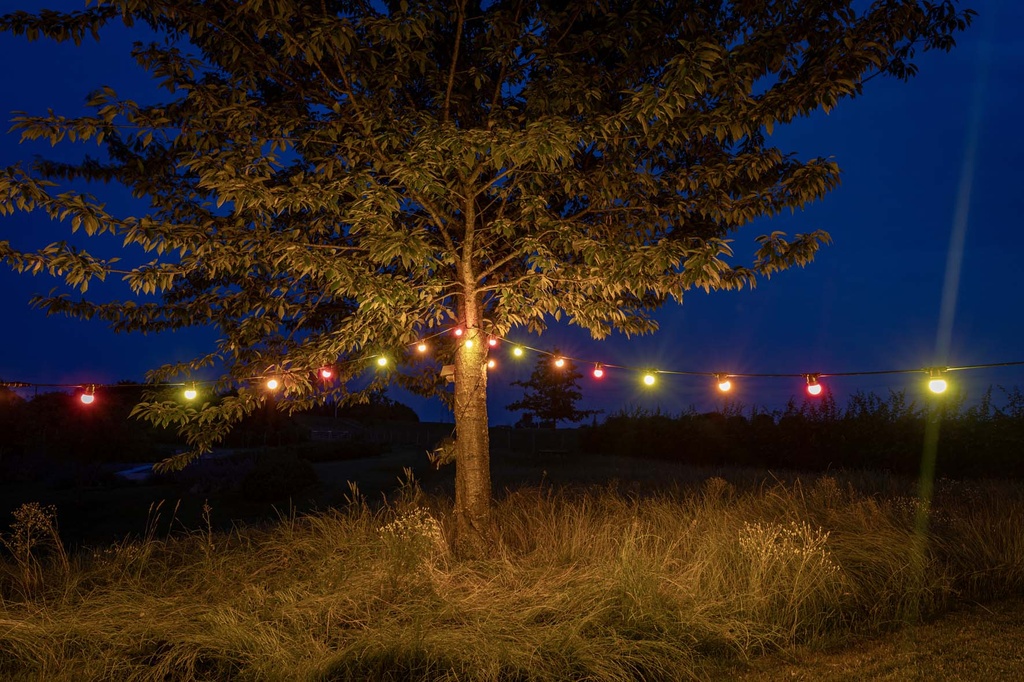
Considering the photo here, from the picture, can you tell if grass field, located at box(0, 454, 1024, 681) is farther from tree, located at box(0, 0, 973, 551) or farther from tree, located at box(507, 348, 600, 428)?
tree, located at box(507, 348, 600, 428)

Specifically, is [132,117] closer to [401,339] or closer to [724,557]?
[401,339]

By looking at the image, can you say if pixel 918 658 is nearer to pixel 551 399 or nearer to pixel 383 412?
pixel 551 399

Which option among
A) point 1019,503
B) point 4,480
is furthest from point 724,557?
point 4,480

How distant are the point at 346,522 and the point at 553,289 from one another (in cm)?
342

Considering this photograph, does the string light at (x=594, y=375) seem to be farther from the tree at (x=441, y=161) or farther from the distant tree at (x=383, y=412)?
the distant tree at (x=383, y=412)

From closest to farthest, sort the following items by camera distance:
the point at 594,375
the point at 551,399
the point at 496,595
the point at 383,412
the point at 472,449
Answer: the point at 496,595, the point at 472,449, the point at 594,375, the point at 551,399, the point at 383,412

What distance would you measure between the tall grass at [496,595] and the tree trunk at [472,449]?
40 centimetres

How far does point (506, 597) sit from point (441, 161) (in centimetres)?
359

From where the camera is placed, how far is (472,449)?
7184 millimetres

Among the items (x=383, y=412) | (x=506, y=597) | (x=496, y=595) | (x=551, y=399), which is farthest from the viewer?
(x=383, y=412)

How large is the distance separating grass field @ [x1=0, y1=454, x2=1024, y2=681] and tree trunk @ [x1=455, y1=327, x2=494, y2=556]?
452mm

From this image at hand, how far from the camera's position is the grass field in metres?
4.43

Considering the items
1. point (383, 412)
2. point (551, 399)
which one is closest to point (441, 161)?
point (551, 399)

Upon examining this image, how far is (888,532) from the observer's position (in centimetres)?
745
